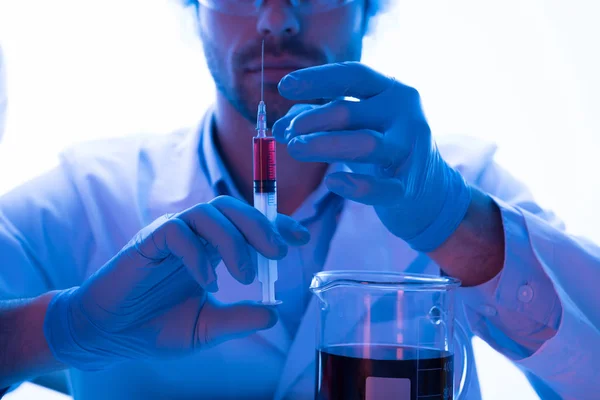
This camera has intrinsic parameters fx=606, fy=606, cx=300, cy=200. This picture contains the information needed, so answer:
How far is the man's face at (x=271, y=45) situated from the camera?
57.5 inches

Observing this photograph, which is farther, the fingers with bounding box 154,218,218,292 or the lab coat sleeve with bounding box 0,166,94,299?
the lab coat sleeve with bounding box 0,166,94,299

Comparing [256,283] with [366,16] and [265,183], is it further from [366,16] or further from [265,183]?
[366,16]

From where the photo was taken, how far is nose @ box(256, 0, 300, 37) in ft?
4.66

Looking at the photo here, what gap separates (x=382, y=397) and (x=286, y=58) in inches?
36.1

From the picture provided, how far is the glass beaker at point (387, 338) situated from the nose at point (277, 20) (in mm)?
732

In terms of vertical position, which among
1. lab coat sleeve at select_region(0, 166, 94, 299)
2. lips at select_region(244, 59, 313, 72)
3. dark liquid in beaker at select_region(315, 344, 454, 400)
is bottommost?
lab coat sleeve at select_region(0, 166, 94, 299)

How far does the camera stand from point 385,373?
792 mm

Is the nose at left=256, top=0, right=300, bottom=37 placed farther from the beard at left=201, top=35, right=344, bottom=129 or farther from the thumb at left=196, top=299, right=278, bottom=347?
the thumb at left=196, top=299, right=278, bottom=347

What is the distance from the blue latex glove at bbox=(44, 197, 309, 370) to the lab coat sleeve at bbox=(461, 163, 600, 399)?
0.43 metres

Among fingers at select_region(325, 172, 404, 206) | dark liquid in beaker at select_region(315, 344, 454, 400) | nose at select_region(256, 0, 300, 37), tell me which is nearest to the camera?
dark liquid in beaker at select_region(315, 344, 454, 400)

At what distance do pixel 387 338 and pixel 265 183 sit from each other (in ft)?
1.21

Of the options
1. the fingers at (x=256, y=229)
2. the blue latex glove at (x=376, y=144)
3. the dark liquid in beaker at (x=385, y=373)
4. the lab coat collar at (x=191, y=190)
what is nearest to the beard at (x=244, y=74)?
the lab coat collar at (x=191, y=190)

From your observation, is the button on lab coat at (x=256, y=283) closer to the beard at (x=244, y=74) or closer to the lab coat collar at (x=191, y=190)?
the lab coat collar at (x=191, y=190)

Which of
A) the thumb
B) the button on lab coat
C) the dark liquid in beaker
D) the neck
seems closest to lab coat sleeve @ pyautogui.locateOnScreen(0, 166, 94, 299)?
the button on lab coat
